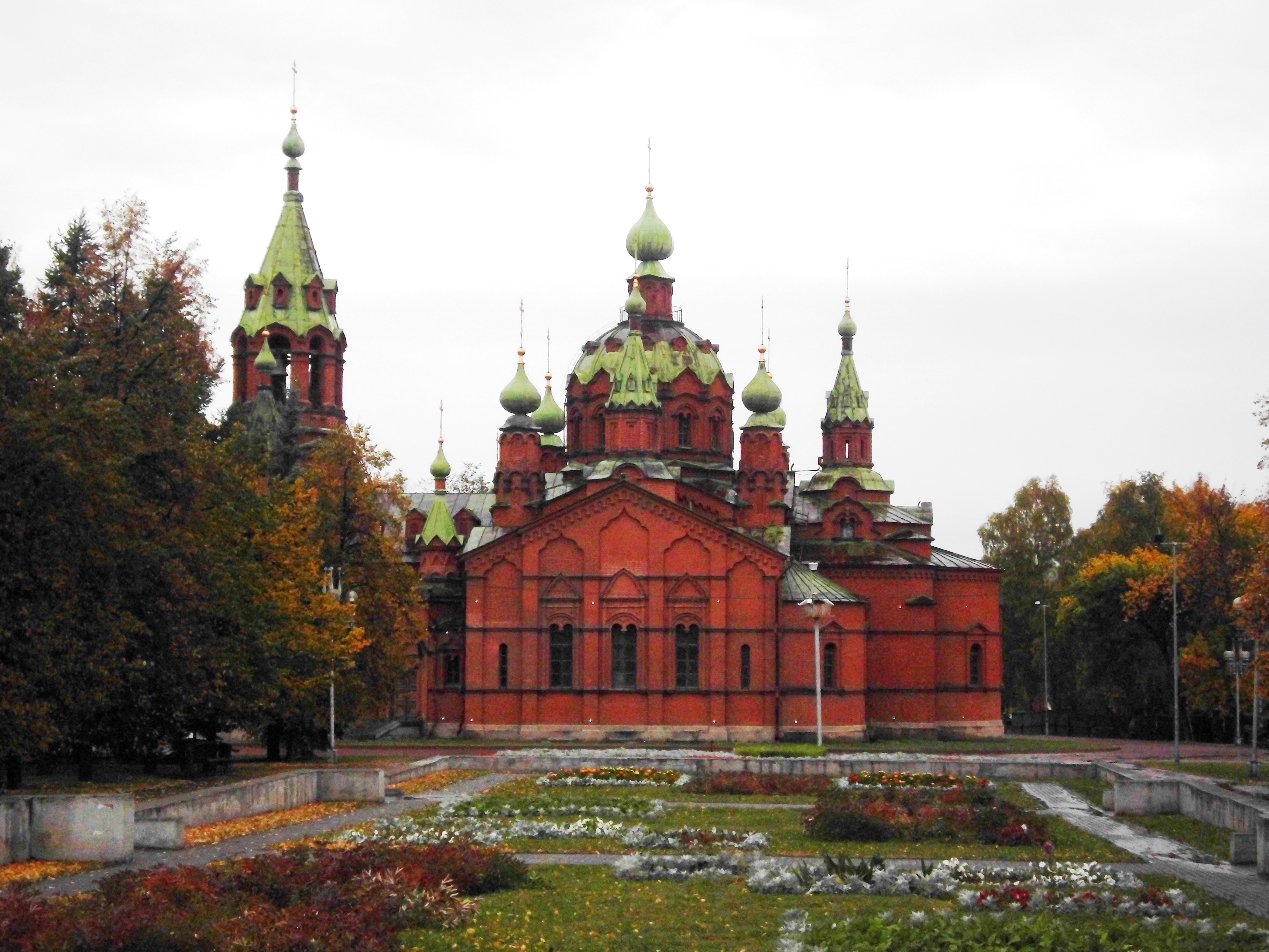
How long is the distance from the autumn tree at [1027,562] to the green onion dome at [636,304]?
34665 millimetres

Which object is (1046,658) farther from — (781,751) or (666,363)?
(781,751)

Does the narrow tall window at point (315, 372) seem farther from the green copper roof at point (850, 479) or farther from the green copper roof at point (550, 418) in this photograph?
the green copper roof at point (850, 479)

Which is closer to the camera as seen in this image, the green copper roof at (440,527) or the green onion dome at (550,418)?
the green copper roof at (440,527)

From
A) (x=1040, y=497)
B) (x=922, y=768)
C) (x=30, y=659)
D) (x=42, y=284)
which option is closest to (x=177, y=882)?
(x=30, y=659)

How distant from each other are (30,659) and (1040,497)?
80738 millimetres

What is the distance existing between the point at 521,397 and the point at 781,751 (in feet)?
91.6

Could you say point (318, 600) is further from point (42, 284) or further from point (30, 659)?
point (30, 659)

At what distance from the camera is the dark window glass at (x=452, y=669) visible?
7119cm

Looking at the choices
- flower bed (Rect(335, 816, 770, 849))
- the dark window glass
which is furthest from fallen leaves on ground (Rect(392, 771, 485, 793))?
the dark window glass

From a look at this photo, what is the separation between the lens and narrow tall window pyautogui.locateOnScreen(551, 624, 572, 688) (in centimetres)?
6806

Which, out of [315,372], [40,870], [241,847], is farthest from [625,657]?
[40,870]

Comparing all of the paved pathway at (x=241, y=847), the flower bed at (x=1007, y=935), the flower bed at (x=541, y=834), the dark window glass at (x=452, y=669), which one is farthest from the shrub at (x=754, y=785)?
the dark window glass at (x=452, y=669)

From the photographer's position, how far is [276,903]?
762 inches

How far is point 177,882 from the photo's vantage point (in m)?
19.2
